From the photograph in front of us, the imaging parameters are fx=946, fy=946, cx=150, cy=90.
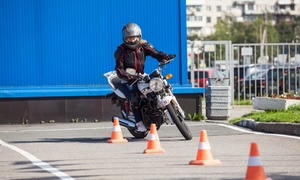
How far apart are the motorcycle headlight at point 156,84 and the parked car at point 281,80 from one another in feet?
51.5

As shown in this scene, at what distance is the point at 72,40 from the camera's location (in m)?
22.5

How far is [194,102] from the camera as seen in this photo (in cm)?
2234

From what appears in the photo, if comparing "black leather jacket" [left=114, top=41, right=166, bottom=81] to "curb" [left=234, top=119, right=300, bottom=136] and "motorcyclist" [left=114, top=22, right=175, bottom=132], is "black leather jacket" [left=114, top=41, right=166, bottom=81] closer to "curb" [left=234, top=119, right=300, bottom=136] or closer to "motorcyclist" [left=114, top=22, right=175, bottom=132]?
"motorcyclist" [left=114, top=22, right=175, bottom=132]

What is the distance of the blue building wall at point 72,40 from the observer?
72.9 ft

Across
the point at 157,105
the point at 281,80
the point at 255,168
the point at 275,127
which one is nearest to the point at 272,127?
the point at 275,127

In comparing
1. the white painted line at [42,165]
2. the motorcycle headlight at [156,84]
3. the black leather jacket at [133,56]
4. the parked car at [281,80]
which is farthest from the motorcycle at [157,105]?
the parked car at [281,80]

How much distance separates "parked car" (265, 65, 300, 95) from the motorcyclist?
14.8 meters

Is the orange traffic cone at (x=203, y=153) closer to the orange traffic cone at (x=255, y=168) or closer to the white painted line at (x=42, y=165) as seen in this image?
the white painted line at (x=42, y=165)

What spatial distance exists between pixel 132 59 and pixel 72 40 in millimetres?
6517

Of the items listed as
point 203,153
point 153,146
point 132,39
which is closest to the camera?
point 203,153

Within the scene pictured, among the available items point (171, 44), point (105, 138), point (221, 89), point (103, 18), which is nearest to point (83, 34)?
point (103, 18)

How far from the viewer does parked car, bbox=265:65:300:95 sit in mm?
30891

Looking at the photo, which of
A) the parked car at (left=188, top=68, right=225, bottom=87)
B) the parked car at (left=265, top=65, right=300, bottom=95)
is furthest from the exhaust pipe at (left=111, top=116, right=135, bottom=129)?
the parked car at (left=265, top=65, right=300, bottom=95)

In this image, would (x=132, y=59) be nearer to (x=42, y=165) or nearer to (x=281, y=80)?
(x=42, y=165)
